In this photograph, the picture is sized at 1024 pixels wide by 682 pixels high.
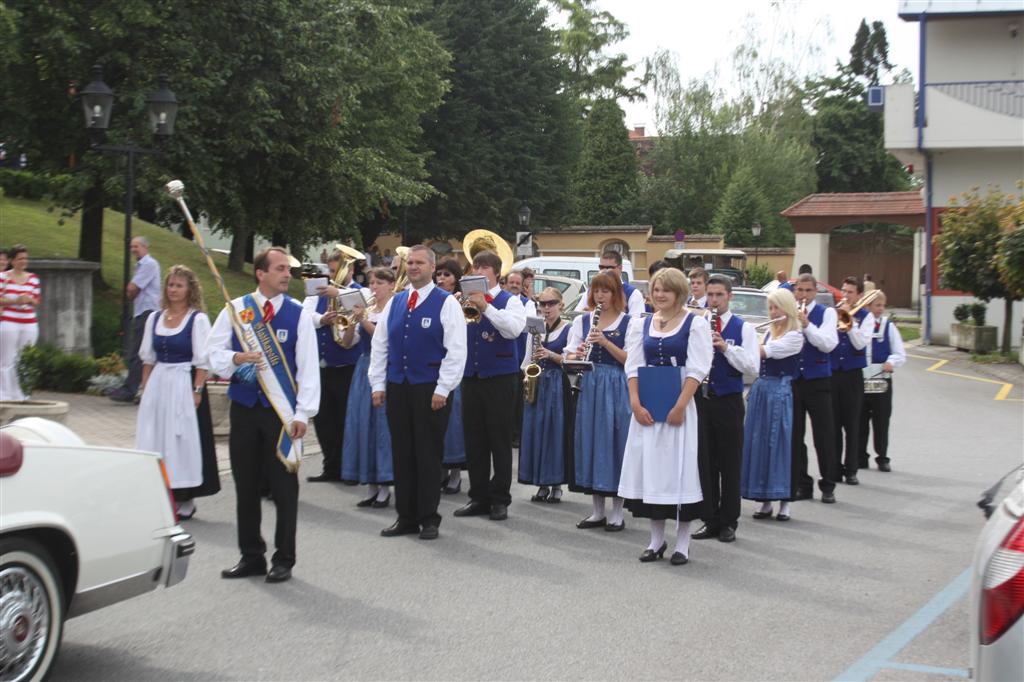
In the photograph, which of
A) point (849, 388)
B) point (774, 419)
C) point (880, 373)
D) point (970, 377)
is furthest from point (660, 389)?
point (970, 377)

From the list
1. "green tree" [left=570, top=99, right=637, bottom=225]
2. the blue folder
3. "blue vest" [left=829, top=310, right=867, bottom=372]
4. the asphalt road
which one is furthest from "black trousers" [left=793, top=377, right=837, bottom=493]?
"green tree" [left=570, top=99, right=637, bottom=225]

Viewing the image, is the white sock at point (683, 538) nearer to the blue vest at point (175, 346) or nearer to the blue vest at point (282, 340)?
the blue vest at point (282, 340)

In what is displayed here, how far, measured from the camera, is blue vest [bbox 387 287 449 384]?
848 cm

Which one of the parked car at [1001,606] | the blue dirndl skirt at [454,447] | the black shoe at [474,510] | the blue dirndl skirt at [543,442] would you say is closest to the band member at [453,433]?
the blue dirndl skirt at [454,447]

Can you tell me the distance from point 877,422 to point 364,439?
5601mm

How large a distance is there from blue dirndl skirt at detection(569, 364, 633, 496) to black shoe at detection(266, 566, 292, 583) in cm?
279

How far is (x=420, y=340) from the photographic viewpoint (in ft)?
27.8

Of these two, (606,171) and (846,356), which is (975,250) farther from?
(606,171)

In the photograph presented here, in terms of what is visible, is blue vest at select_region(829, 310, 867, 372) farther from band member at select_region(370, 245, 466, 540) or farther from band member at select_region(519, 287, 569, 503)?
band member at select_region(370, 245, 466, 540)

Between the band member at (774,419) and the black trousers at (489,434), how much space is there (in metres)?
1.89

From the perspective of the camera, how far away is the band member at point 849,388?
1137cm

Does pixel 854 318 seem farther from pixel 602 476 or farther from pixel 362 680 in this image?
pixel 362 680

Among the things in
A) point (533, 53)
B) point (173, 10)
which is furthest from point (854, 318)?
point (533, 53)

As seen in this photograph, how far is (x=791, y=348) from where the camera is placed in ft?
31.1
